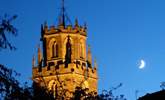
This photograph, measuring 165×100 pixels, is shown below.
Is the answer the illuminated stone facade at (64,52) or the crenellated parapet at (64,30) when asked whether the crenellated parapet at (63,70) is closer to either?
the illuminated stone facade at (64,52)

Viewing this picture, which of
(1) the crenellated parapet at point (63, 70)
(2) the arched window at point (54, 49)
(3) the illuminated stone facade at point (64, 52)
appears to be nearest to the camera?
(1) the crenellated parapet at point (63, 70)

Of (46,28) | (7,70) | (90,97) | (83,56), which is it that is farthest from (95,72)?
(7,70)

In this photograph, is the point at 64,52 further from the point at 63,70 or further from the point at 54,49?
the point at 63,70

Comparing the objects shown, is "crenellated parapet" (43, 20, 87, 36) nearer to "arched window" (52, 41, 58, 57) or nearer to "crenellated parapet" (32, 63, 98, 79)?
"arched window" (52, 41, 58, 57)

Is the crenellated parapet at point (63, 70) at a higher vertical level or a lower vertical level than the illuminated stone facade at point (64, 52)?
lower

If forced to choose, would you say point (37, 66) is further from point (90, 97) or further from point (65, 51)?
point (90, 97)

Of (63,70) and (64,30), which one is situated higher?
(64,30)

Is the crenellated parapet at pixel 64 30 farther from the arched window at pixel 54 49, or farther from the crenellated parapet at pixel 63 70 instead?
the crenellated parapet at pixel 63 70

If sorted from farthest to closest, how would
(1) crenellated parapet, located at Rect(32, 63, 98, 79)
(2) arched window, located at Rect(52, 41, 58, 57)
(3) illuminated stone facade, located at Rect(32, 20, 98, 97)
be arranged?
(2) arched window, located at Rect(52, 41, 58, 57) → (3) illuminated stone facade, located at Rect(32, 20, 98, 97) → (1) crenellated parapet, located at Rect(32, 63, 98, 79)

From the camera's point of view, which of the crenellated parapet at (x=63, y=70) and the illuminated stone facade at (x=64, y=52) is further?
the illuminated stone facade at (x=64, y=52)

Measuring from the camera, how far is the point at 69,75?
89.4 metres

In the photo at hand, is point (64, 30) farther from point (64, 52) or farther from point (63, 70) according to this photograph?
point (63, 70)

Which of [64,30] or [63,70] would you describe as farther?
[64,30]

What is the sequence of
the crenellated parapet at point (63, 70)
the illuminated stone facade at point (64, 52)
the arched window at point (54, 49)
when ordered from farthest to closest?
the arched window at point (54, 49)
the illuminated stone facade at point (64, 52)
the crenellated parapet at point (63, 70)
